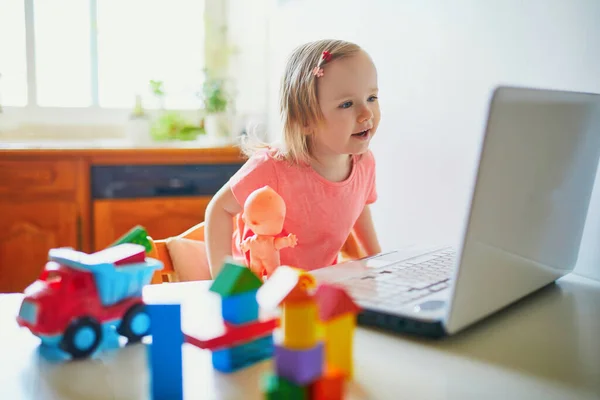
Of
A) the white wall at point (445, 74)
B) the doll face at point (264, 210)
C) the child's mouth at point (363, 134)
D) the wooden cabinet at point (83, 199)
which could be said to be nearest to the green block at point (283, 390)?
the doll face at point (264, 210)

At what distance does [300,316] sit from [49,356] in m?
0.33

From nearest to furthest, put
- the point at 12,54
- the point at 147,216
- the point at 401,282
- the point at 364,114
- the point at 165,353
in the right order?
the point at 165,353 → the point at 401,282 → the point at 364,114 → the point at 147,216 → the point at 12,54

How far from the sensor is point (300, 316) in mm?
412

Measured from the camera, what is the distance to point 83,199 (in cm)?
238

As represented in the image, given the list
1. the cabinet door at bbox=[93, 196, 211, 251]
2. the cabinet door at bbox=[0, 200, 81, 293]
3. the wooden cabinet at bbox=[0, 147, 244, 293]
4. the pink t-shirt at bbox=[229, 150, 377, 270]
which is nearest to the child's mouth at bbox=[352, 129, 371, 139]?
the pink t-shirt at bbox=[229, 150, 377, 270]

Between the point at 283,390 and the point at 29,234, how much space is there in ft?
7.23

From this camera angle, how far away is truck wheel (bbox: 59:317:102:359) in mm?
590

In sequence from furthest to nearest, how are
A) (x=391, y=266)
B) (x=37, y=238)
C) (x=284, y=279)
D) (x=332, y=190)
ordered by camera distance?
(x=37, y=238), (x=332, y=190), (x=391, y=266), (x=284, y=279)

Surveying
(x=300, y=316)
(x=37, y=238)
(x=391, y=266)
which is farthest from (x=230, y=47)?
(x=300, y=316)

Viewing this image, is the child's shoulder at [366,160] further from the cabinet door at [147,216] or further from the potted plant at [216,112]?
the potted plant at [216,112]

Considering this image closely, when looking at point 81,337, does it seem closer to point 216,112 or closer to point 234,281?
point 234,281

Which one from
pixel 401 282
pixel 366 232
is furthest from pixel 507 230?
pixel 366 232

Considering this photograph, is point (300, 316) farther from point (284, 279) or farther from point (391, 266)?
point (391, 266)

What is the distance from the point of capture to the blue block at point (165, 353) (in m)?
0.51
